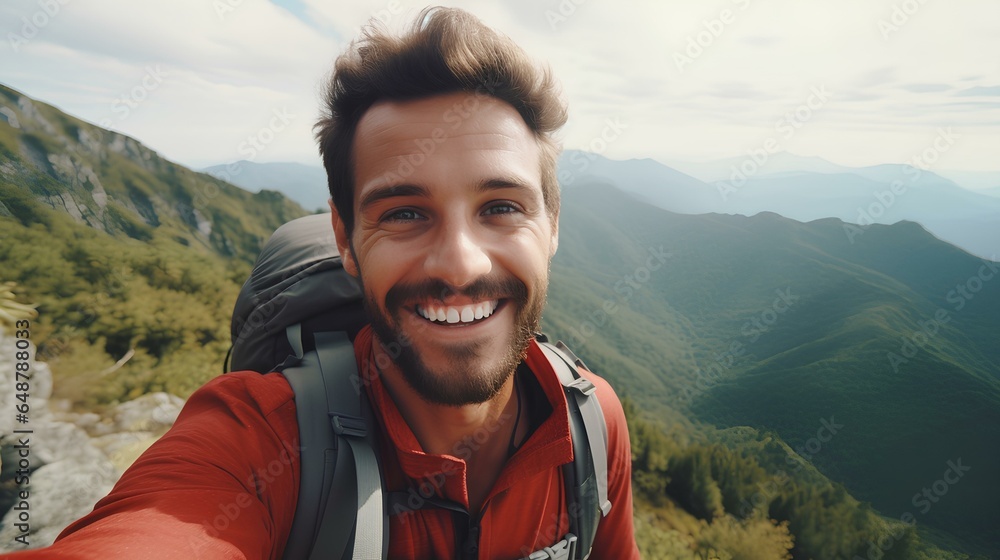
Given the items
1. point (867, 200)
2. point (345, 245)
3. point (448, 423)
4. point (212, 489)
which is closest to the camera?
point (212, 489)

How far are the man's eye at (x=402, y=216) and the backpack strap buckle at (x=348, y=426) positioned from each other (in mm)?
865

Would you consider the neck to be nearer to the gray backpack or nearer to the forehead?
the gray backpack

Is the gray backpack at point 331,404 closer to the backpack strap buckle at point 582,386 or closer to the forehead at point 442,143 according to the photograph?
the backpack strap buckle at point 582,386

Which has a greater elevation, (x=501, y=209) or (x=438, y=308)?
(x=501, y=209)

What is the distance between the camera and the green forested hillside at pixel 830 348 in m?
24.4

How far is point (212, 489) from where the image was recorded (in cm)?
147

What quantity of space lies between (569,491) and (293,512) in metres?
1.26

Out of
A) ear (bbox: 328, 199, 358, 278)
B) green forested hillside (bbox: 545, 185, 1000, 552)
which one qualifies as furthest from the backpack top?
Result: green forested hillside (bbox: 545, 185, 1000, 552)

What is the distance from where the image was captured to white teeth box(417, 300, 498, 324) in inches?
77.1

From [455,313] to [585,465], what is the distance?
41.3 inches

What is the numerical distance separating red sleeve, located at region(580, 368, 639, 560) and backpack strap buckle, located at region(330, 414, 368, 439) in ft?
4.49

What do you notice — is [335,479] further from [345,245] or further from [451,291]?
[345,245]

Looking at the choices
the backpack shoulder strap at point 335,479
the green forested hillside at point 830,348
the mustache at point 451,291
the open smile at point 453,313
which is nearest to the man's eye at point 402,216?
the mustache at point 451,291

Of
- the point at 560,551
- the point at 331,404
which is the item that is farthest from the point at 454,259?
the point at 560,551
